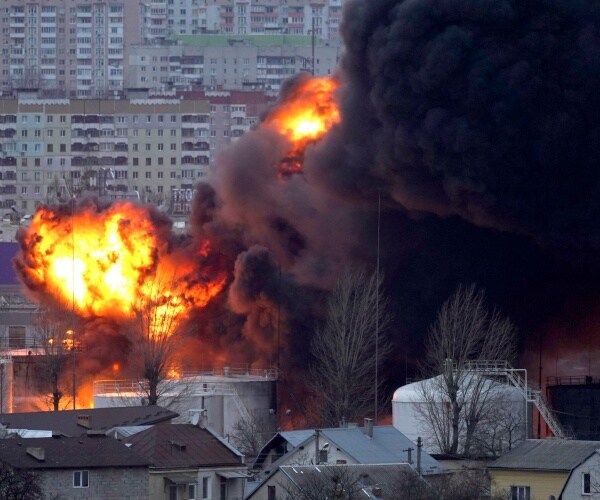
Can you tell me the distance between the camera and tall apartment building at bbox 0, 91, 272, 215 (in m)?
194

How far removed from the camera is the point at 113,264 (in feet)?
283

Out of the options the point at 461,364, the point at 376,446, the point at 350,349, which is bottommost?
the point at 376,446

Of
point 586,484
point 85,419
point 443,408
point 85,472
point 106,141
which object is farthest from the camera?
point 106,141

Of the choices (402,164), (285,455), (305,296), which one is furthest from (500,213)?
(285,455)

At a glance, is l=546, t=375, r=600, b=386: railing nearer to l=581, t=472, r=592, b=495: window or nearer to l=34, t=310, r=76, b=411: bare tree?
l=34, t=310, r=76, b=411: bare tree

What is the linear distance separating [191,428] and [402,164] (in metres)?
21.6

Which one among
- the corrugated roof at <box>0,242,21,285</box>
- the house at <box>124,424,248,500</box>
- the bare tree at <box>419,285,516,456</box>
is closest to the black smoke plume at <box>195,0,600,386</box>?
the bare tree at <box>419,285,516,456</box>

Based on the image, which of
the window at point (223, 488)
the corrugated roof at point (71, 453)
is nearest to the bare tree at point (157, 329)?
the window at point (223, 488)

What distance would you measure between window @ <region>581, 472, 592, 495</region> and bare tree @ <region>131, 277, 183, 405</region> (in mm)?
26186

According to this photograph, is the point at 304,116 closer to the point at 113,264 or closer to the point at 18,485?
the point at 113,264

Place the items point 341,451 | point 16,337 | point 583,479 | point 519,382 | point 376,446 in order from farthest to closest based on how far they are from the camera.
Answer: point 16,337, point 519,382, point 376,446, point 341,451, point 583,479

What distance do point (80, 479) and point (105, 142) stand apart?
145 meters

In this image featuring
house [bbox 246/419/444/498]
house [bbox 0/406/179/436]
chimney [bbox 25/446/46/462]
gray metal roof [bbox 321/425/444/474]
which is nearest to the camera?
chimney [bbox 25/446/46/462]

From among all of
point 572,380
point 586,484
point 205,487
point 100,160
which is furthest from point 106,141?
point 586,484
